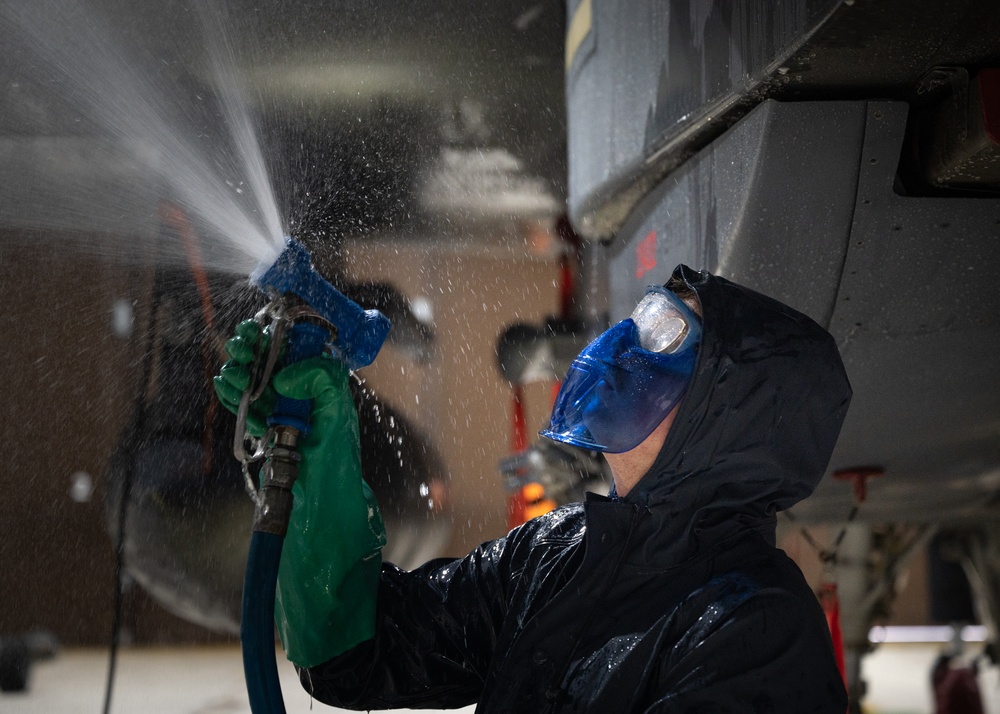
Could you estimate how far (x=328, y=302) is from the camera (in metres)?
1.22

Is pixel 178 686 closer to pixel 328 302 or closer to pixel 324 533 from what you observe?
pixel 324 533

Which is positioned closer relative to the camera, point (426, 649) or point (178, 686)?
point (426, 649)

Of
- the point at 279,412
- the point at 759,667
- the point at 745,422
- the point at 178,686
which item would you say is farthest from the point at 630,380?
the point at 178,686

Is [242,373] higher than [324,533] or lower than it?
higher

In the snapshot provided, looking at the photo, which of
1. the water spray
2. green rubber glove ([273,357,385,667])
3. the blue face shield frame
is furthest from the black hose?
the blue face shield frame

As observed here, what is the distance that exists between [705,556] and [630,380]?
232 mm

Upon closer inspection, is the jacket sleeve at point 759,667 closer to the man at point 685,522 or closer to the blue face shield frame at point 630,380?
the man at point 685,522

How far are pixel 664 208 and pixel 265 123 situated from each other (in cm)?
143

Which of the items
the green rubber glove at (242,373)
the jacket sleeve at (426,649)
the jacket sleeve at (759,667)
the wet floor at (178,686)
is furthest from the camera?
the wet floor at (178,686)

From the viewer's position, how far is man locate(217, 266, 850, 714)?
37.0 inches

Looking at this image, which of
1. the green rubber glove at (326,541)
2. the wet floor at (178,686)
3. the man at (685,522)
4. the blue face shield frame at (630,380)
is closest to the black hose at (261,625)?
the green rubber glove at (326,541)

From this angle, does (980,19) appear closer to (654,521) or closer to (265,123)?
(654,521)

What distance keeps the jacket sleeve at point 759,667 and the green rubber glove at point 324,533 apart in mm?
474

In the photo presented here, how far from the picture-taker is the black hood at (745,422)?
1043mm
